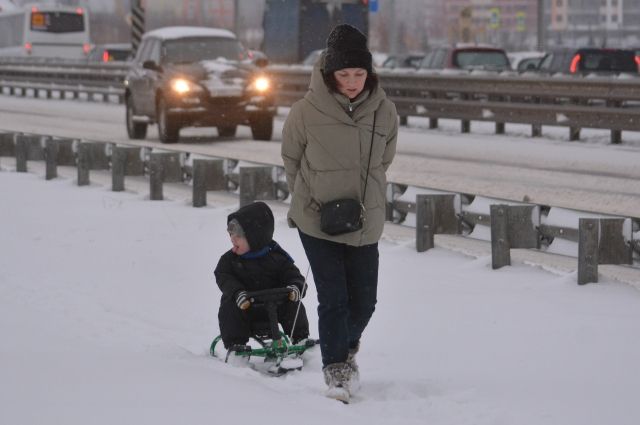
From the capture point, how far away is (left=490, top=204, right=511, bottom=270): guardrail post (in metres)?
9.45

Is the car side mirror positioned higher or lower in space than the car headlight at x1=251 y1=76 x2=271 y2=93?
higher

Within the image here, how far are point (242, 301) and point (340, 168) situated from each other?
937 mm

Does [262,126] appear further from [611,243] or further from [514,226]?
[611,243]

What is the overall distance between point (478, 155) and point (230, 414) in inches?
584

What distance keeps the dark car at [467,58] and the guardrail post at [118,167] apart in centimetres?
1645

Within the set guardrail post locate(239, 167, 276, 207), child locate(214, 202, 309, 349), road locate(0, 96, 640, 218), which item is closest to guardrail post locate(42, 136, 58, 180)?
road locate(0, 96, 640, 218)

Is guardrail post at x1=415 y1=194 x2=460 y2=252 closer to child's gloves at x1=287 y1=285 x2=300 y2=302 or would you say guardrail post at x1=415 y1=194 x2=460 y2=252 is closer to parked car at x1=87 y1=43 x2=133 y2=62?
child's gloves at x1=287 y1=285 x2=300 y2=302

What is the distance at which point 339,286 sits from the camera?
6.15 metres

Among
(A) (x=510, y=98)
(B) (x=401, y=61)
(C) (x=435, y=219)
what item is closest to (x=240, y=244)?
(C) (x=435, y=219)

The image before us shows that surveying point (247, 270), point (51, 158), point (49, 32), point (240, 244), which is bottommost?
point (51, 158)

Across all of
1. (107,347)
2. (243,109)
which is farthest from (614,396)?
(243,109)

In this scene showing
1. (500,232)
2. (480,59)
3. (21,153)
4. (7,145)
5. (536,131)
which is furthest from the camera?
(480,59)

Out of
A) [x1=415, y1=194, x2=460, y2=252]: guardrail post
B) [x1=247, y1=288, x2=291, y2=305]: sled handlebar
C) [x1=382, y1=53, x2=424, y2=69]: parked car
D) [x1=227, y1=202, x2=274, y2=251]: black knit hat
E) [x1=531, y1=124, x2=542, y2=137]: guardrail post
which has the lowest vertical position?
[x1=531, y1=124, x2=542, y2=137]: guardrail post

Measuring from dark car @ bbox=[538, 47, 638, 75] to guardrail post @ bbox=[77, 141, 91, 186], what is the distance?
14.1 metres
